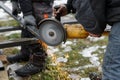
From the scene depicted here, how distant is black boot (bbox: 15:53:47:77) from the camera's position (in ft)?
15.0

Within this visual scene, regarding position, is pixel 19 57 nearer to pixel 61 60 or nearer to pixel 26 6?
pixel 61 60

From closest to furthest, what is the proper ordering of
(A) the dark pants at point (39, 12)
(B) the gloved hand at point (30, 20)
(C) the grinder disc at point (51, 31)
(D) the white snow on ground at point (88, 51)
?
(C) the grinder disc at point (51, 31), (B) the gloved hand at point (30, 20), (A) the dark pants at point (39, 12), (D) the white snow on ground at point (88, 51)

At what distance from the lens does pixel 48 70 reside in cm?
470

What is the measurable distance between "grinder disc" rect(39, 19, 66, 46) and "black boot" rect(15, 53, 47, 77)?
2.74 feet

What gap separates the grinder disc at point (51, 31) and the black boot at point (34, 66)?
32.9 inches

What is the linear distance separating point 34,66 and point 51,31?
41.3 inches

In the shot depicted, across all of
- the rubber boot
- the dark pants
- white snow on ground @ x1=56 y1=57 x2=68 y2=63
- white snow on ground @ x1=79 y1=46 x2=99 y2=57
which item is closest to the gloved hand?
the dark pants

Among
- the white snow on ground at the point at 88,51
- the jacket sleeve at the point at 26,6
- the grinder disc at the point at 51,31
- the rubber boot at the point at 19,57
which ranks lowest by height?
the white snow on ground at the point at 88,51

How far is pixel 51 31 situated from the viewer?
3.73 m

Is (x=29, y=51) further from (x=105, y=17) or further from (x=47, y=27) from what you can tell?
(x=105, y=17)

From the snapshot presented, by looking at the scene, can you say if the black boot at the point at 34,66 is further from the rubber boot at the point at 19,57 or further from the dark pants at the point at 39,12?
the rubber boot at the point at 19,57

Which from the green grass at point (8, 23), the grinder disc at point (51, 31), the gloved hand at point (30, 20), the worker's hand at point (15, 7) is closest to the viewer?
the grinder disc at point (51, 31)

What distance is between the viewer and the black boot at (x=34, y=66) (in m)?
4.58

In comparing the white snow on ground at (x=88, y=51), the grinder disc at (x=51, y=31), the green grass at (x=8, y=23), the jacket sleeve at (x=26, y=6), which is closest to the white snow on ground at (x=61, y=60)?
the white snow on ground at (x=88, y=51)
